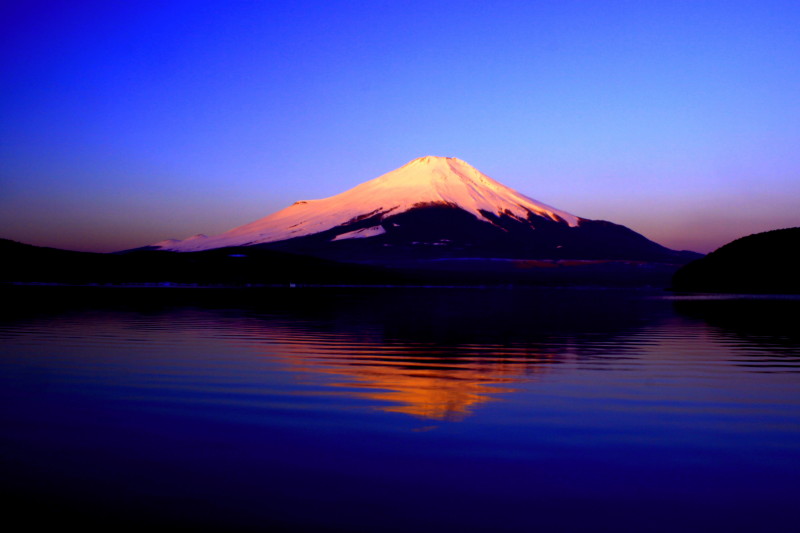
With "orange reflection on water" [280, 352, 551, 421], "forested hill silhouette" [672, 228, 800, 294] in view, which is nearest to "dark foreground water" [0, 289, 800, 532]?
"orange reflection on water" [280, 352, 551, 421]

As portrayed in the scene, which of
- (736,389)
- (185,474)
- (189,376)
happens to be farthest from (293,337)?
(185,474)

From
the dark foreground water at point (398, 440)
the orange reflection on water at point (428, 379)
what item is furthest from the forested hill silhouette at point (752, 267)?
the dark foreground water at point (398, 440)

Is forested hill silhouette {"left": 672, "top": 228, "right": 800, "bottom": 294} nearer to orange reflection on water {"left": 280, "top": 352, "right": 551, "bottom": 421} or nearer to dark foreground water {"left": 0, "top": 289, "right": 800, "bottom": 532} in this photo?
orange reflection on water {"left": 280, "top": 352, "right": 551, "bottom": 421}

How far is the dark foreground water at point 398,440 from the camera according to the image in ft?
21.1

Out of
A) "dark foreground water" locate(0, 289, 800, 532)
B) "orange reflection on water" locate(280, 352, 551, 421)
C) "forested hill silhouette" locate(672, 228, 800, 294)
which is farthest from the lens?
"forested hill silhouette" locate(672, 228, 800, 294)

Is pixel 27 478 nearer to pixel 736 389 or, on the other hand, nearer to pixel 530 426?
pixel 530 426

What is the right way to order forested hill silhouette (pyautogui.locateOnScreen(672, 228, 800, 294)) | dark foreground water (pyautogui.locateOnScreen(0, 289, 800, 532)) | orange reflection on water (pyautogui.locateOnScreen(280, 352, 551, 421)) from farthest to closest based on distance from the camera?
forested hill silhouette (pyautogui.locateOnScreen(672, 228, 800, 294)), orange reflection on water (pyautogui.locateOnScreen(280, 352, 551, 421)), dark foreground water (pyautogui.locateOnScreen(0, 289, 800, 532))

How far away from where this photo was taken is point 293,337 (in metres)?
24.5

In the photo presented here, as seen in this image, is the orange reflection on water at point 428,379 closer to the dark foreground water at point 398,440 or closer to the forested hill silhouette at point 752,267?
the dark foreground water at point 398,440

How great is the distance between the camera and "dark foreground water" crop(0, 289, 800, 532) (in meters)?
6.45

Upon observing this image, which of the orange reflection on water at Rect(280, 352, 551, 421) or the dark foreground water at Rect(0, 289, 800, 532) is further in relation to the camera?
the orange reflection on water at Rect(280, 352, 551, 421)

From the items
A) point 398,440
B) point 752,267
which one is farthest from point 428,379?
point 752,267

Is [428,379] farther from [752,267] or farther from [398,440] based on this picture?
[752,267]

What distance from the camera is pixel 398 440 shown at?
29.8ft
